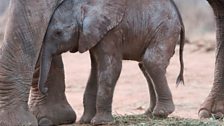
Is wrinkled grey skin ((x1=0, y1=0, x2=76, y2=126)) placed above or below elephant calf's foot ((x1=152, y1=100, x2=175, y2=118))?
above

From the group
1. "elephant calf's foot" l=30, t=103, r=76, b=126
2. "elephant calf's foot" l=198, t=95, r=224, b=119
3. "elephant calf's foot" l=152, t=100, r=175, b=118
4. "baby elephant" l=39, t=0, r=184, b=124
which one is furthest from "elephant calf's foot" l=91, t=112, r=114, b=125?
"elephant calf's foot" l=198, t=95, r=224, b=119

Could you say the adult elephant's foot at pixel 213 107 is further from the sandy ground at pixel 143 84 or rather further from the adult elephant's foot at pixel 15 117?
the adult elephant's foot at pixel 15 117

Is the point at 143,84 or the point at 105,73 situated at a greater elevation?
the point at 105,73

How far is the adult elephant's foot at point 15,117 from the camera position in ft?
20.0

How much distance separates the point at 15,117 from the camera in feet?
20.1

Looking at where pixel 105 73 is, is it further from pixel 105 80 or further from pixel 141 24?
pixel 141 24

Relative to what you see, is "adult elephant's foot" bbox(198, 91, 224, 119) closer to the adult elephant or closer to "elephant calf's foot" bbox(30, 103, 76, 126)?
"elephant calf's foot" bbox(30, 103, 76, 126)

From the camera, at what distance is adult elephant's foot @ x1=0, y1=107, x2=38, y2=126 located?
6098 millimetres

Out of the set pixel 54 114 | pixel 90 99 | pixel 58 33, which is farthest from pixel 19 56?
pixel 90 99

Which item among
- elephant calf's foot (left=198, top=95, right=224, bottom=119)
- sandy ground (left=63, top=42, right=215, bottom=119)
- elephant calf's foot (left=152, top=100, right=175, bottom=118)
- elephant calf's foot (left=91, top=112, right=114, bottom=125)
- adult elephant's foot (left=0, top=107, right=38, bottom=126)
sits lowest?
sandy ground (left=63, top=42, right=215, bottom=119)

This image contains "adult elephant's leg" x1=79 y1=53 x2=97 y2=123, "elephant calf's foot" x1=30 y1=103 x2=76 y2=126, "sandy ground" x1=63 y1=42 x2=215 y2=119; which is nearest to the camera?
"elephant calf's foot" x1=30 y1=103 x2=76 y2=126

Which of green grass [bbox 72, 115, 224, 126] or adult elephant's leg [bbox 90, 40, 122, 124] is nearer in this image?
green grass [bbox 72, 115, 224, 126]

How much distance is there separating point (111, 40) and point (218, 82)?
175 centimetres

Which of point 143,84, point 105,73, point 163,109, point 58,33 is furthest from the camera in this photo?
point 143,84
